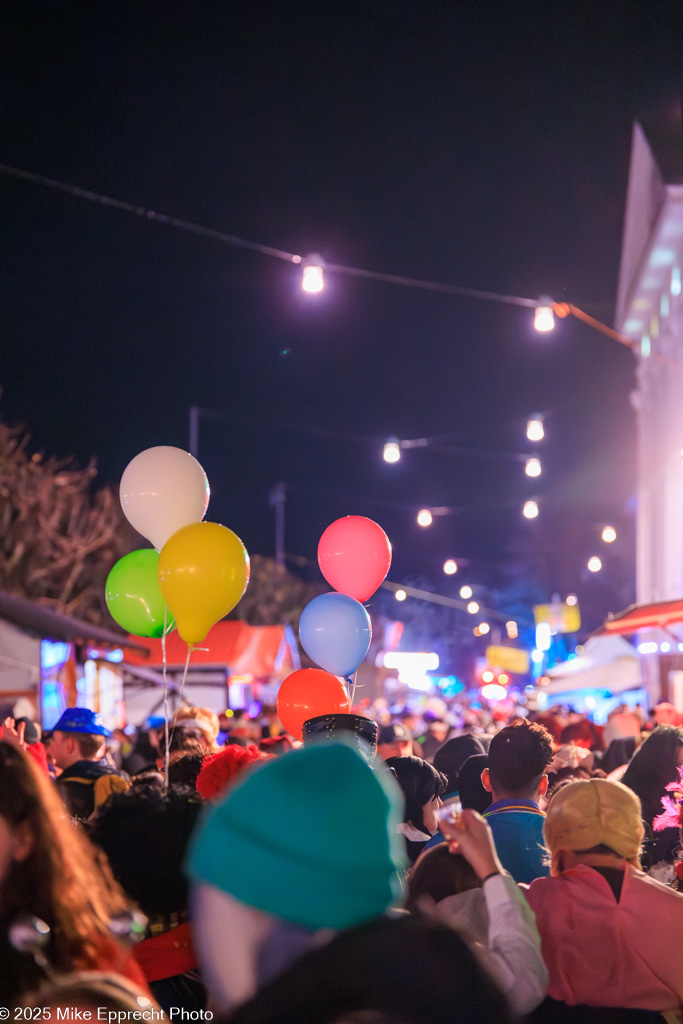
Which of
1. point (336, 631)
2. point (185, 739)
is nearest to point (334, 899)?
point (185, 739)

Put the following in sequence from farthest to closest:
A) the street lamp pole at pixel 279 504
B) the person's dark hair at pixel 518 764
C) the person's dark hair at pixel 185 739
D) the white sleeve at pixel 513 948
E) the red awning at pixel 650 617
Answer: the street lamp pole at pixel 279 504, the red awning at pixel 650 617, the person's dark hair at pixel 185 739, the person's dark hair at pixel 518 764, the white sleeve at pixel 513 948

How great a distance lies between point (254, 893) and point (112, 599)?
16.3ft

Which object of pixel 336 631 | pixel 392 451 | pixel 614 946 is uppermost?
pixel 392 451

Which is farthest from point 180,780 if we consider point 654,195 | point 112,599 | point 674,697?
point 654,195

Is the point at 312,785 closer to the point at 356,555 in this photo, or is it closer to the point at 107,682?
the point at 356,555

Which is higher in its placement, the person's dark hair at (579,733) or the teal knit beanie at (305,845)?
the teal knit beanie at (305,845)

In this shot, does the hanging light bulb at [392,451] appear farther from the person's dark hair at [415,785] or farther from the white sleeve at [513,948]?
the white sleeve at [513,948]

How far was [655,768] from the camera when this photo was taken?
580 centimetres

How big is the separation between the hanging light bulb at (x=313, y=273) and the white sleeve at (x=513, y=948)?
9.63 metres

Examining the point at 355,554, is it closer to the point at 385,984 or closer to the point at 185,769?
the point at 185,769

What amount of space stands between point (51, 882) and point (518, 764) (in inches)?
97.9

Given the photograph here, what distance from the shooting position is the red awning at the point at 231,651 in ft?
70.7

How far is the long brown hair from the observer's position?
209 cm

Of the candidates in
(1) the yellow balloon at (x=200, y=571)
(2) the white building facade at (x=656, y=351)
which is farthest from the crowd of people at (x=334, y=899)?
(2) the white building facade at (x=656, y=351)
